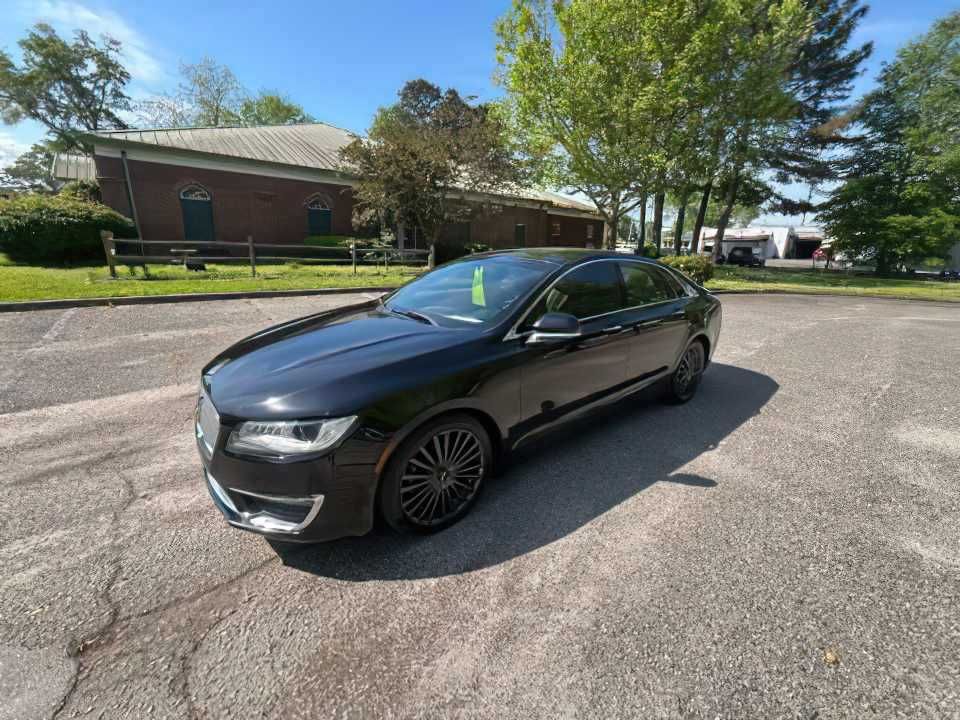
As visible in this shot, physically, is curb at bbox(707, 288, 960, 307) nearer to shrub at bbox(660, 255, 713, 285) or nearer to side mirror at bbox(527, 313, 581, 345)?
shrub at bbox(660, 255, 713, 285)

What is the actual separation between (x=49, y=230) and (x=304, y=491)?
56.5ft

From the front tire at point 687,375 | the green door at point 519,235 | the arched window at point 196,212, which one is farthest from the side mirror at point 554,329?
the green door at point 519,235

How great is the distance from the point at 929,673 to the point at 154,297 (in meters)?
11.0

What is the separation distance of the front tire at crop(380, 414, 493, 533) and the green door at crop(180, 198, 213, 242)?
2183 cm

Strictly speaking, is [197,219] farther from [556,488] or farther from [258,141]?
[556,488]

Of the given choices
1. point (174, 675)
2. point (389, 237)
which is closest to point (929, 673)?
point (174, 675)

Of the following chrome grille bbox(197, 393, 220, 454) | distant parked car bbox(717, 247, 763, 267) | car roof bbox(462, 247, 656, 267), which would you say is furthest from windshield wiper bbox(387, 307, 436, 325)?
distant parked car bbox(717, 247, 763, 267)

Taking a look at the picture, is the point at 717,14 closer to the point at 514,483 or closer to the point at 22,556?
the point at 514,483

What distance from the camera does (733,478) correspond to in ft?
10.3

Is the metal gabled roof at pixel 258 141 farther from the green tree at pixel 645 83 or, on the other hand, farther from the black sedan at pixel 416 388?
the black sedan at pixel 416 388

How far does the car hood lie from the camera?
6.86ft

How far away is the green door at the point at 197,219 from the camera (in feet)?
63.9

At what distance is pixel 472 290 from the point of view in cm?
332

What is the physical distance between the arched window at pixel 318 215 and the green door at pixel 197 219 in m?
4.33
